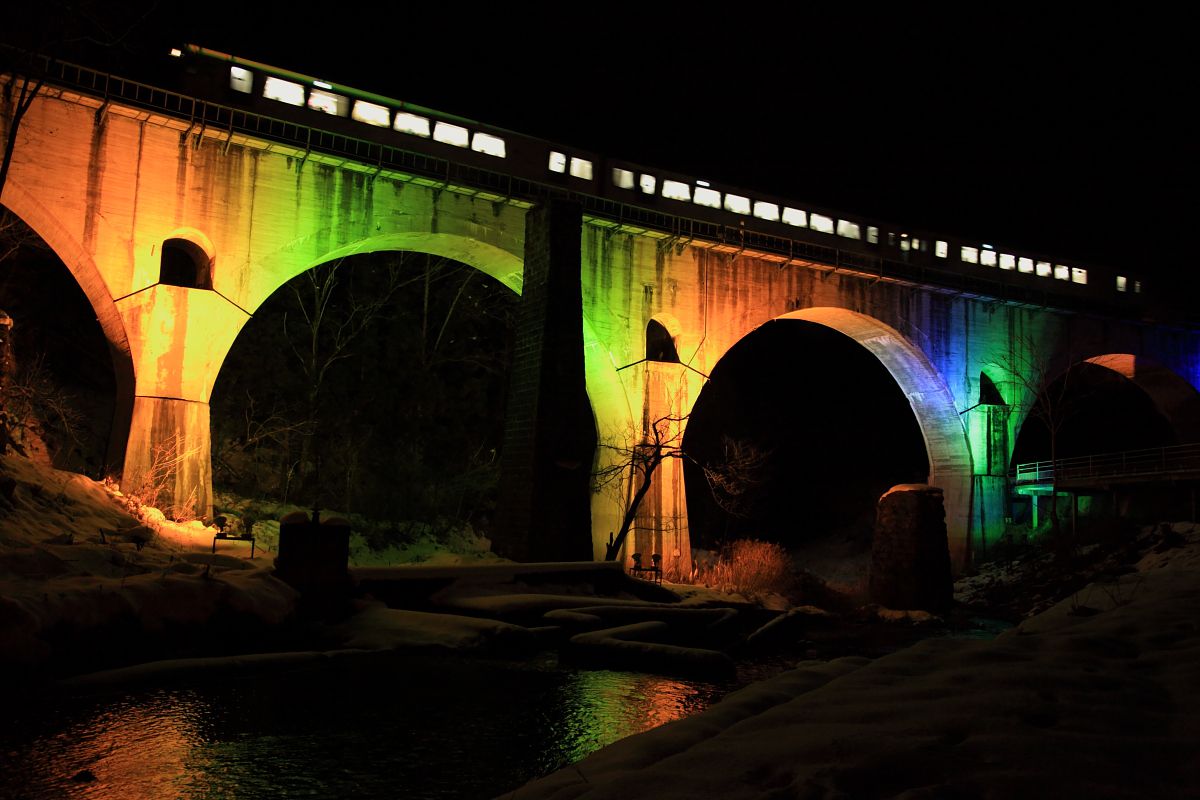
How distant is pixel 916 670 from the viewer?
16.1ft

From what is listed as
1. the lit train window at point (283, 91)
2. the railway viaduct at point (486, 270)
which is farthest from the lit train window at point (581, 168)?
the lit train window at point (283, 91)

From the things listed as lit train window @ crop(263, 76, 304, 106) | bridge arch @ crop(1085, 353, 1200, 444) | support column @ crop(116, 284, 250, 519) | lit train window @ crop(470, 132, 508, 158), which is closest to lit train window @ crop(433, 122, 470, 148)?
lit train window @ crop(470, 132, 508, 158)

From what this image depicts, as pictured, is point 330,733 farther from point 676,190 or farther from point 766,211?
point 766,211

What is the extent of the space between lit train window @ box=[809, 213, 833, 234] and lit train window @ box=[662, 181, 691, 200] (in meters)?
5.54

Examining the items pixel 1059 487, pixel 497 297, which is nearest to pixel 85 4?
pixel 497 297

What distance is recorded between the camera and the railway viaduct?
17.0m

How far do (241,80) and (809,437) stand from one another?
1412 inches

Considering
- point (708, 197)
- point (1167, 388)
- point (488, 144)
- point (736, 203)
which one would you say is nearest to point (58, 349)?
point (488, 144)

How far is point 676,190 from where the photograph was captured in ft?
92.9

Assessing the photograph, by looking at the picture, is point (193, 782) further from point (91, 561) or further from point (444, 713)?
point (91, 561)

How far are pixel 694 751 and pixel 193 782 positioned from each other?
Result: 3.46 meters

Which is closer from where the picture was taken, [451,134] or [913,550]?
[913,550]

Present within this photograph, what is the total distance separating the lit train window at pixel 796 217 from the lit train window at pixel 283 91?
54.8 ft

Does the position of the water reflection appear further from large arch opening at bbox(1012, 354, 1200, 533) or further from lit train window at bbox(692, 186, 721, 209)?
lit train window at bbox(692, 186, 721, 209)
